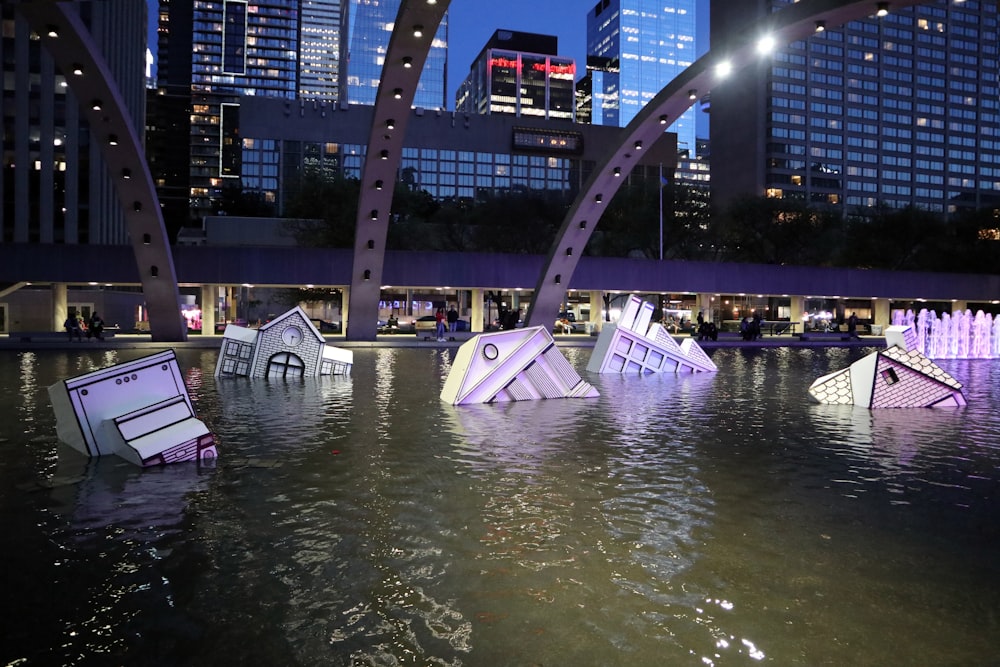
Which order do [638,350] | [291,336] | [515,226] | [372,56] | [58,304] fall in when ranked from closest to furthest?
1. [291,336]
2. [638,350]
3. [58,304]
4. [515,226]
5. [372,56]

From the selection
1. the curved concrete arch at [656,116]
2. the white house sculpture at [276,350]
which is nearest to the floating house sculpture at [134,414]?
the white house sculpture at [276,350]

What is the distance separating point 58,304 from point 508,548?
141 ft

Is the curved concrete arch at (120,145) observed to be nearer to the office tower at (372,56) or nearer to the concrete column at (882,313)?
the concrete column at (882,313)

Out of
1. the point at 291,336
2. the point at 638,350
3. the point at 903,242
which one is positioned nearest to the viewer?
the point at 291,336

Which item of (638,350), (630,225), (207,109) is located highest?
(207,109)

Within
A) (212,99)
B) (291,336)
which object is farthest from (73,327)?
(212,99)

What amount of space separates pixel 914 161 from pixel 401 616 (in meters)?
181

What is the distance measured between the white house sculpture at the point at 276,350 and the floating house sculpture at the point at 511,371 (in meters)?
5.95

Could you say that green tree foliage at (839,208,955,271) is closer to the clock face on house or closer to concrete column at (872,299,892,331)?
concrete column at (872,299,892,331)

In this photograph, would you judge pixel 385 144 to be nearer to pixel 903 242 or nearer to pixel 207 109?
pixel 903 242

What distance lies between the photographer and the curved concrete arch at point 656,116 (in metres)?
15.5

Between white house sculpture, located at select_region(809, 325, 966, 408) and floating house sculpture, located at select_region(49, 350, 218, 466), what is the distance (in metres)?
11.7

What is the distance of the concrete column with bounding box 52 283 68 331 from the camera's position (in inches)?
1574

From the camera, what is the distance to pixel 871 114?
513 ft
